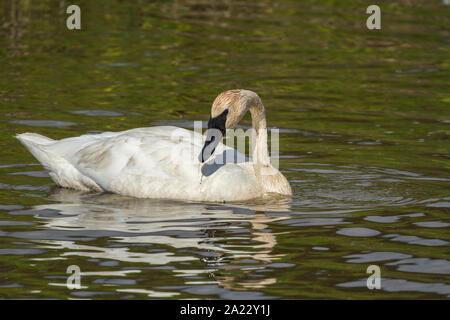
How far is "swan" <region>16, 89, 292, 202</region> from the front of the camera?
41.0 feet

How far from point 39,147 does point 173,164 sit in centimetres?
208

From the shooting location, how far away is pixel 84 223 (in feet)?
37.5

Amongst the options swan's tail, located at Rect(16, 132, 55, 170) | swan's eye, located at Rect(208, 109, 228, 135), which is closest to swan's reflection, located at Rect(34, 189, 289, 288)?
swan's tail, located at Rect(16, 132, 55, 170)

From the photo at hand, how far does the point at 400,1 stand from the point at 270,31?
5.26 meters

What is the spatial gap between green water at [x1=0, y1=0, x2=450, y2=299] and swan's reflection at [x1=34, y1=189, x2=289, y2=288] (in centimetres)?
3

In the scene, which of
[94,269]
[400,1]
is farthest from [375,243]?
[400,1]

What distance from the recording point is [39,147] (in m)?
13.6

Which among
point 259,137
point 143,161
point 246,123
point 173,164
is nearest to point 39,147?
point 143,161

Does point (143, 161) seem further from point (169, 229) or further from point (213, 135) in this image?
point (169, 229)

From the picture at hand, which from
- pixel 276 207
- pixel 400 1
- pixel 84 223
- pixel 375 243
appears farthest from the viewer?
pixel 400 1

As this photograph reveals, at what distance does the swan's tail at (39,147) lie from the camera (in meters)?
13.5

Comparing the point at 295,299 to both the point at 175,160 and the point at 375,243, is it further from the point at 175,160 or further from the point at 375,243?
the point at 175,160

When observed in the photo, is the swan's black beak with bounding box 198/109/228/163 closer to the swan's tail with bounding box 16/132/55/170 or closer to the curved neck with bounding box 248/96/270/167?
the curved neck with bounding box 248/96/270/167
